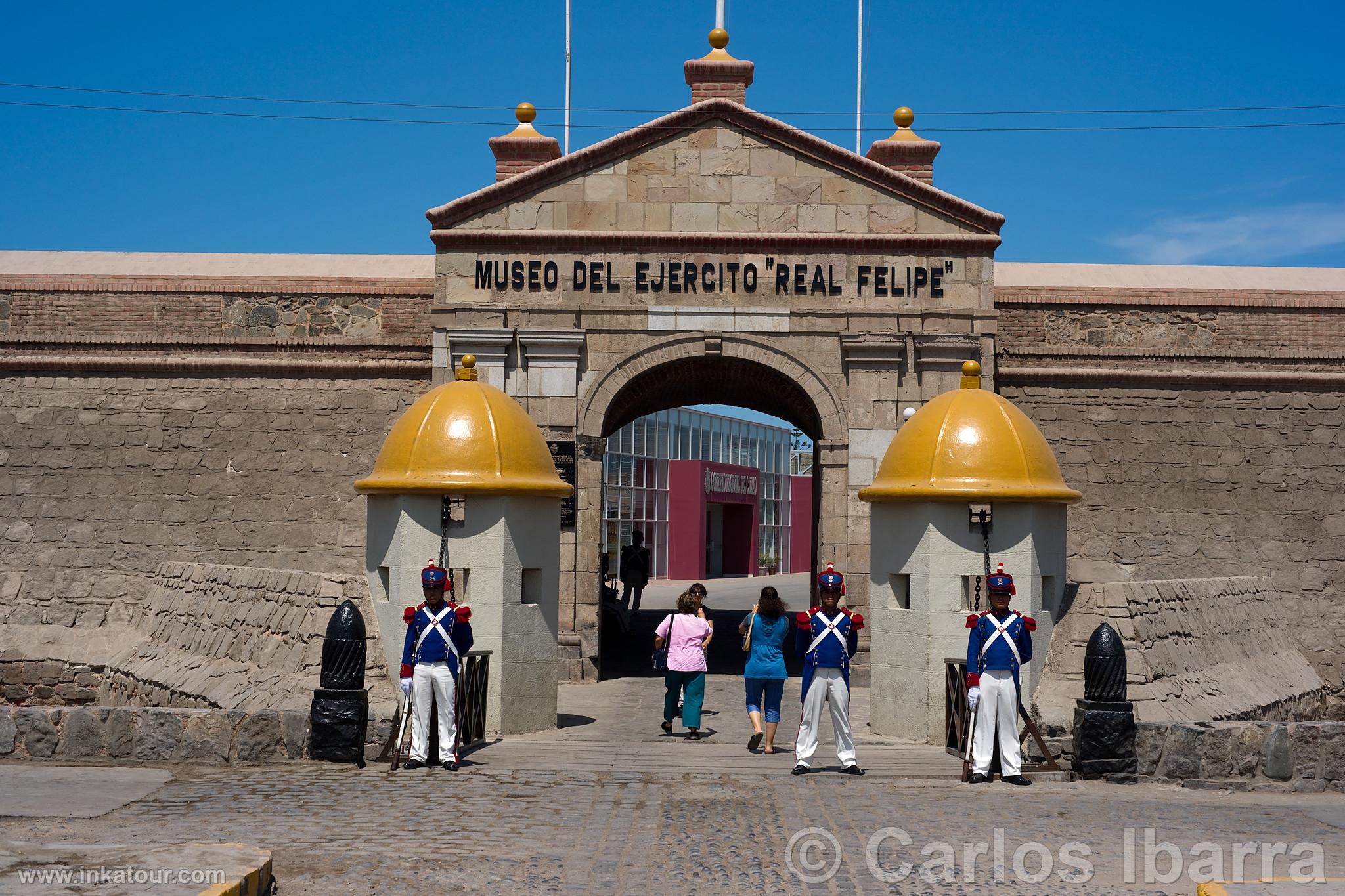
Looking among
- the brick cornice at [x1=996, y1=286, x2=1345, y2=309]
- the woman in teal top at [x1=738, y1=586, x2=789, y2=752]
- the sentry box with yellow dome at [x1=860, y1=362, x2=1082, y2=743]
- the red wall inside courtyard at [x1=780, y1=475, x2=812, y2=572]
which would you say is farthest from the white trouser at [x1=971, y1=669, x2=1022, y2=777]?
the red wall inside courtyard at [x1=780, y1=475, x2=812, y2=572]

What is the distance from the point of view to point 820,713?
9078 millimetres

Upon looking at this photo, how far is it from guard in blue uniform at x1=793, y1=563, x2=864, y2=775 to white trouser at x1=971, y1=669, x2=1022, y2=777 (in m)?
0.85

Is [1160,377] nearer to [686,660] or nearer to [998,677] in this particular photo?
[686,660]

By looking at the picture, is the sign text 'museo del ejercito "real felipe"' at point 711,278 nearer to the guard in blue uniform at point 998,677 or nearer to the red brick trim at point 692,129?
the red brick trim at point 692,129

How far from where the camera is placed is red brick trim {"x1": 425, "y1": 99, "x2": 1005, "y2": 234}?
608 inches

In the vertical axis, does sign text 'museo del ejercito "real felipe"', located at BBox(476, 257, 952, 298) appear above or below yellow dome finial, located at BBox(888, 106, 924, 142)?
below

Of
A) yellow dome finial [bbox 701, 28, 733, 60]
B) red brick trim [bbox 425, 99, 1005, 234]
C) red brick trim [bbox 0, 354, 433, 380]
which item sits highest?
yellow dome finial [bbox 701, 28, 733, 60]

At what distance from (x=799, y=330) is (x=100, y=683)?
9.36m

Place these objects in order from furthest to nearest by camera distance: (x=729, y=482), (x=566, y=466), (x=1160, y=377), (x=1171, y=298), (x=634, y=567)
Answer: (x=729, y=482)
(x=634, y=567)
(x=1171, y=298)
(x=1160, y=377)
(x=566, y=466)

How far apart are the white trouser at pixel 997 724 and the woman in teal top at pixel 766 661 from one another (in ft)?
5.96

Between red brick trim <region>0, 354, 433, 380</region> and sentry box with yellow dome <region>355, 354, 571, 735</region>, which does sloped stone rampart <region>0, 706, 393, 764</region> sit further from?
red brick trim <region>0, 354, 433, 380</region>

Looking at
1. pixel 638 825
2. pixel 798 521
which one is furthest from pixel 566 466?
pixel 798 521

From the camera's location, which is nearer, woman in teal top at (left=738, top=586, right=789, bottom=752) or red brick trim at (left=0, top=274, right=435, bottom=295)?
woman in teal top at (left=738, top=586, right=789, bottom=752)

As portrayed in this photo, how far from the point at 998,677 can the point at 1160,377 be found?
8.97 m
